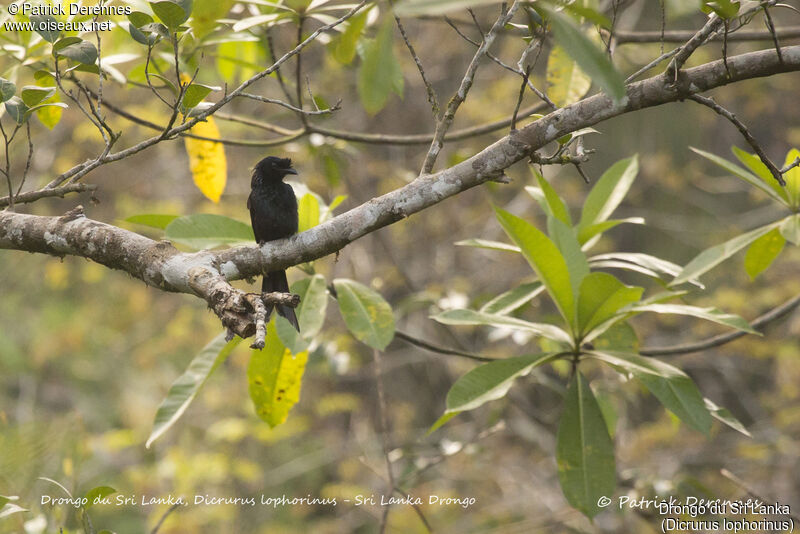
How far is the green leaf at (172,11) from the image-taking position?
5.78 feet

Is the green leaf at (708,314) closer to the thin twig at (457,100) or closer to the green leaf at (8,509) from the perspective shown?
the thin twig at (457,100)

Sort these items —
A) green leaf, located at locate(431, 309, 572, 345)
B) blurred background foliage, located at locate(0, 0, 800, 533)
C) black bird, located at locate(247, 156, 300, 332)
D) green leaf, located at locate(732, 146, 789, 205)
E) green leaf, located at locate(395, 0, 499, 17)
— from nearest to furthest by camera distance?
green leaf, located at locate(395, 0, 499, 17)
green leaf, located at locate(431, 309, 572, 345)
green leaf, located at locate(732, 146, 789, 205)
black bird, located at locate(247, 156, 300, 332)
blurred background foliage, located at locate(0, 0, 800, 533)

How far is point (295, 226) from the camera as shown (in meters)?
2.85

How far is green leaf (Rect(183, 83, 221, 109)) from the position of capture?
6.09 ft

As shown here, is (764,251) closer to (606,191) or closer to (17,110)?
(606,191)

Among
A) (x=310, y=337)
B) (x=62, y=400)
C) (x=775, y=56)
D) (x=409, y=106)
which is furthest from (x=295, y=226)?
(x=62, y=400)

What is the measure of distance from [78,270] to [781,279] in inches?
262

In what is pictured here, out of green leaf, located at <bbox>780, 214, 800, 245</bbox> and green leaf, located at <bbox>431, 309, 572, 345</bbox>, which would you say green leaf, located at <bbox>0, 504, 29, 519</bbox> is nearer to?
green leaf, located at <bbox>431, 309, 572, 345</bbox>

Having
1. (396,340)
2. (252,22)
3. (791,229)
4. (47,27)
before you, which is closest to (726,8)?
(791,229)

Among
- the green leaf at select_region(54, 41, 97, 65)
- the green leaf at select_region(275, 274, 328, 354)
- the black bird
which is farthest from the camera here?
the black bird

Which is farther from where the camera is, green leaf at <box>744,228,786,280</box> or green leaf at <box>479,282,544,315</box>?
green leaf at <box>479,282,544,315</box>

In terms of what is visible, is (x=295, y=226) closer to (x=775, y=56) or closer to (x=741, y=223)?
(x=775, y=56)

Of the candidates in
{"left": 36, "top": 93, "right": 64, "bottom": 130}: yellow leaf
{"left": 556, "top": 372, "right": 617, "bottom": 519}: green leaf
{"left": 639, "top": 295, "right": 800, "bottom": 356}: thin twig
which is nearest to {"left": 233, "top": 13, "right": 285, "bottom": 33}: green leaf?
{"left": 36, "top": 93, "right": 64, "bottom": 130}: yellow leaf

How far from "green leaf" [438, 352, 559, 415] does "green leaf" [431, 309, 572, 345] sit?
0.07m
